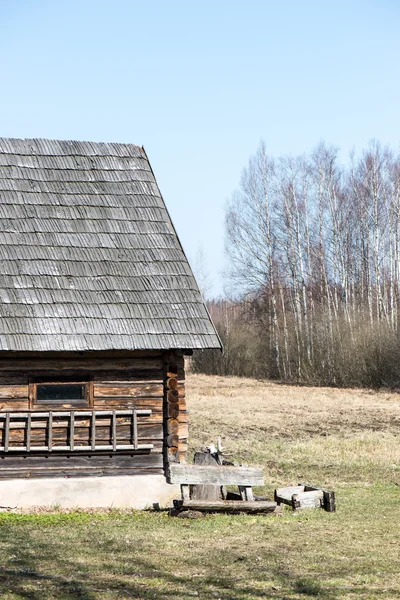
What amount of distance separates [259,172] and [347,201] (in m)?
5.24

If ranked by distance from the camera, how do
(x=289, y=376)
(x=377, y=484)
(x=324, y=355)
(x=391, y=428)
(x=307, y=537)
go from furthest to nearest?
(x=289, y=376)
(x=324, y=355)
(x=391, y=428)
(x=377, y=484)
(x=307, y=537)

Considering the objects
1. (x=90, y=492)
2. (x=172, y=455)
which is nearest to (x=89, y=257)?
(x=172, y=455)

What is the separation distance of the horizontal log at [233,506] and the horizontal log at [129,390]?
209cm

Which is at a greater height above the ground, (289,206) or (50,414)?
(289,206)

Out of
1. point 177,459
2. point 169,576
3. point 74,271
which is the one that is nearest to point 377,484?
point 177,459

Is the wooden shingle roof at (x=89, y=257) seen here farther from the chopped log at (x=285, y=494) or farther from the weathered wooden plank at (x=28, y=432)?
the chopped log at (x=285, y=494)

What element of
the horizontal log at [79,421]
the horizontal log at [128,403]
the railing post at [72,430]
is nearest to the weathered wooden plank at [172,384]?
the horizontal log at [128,403]

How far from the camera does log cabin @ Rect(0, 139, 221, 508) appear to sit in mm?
13422

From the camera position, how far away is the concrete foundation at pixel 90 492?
43.7 ft

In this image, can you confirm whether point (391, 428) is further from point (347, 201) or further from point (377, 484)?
point (347, 201)

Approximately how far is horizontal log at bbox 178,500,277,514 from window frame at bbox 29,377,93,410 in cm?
236

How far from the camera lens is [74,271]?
47.5 ft

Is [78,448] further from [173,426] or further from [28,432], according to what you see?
[173,426]

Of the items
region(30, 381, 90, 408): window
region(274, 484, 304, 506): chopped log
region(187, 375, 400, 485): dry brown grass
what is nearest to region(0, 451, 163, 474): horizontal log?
region(30, 381, 90, 408): window
